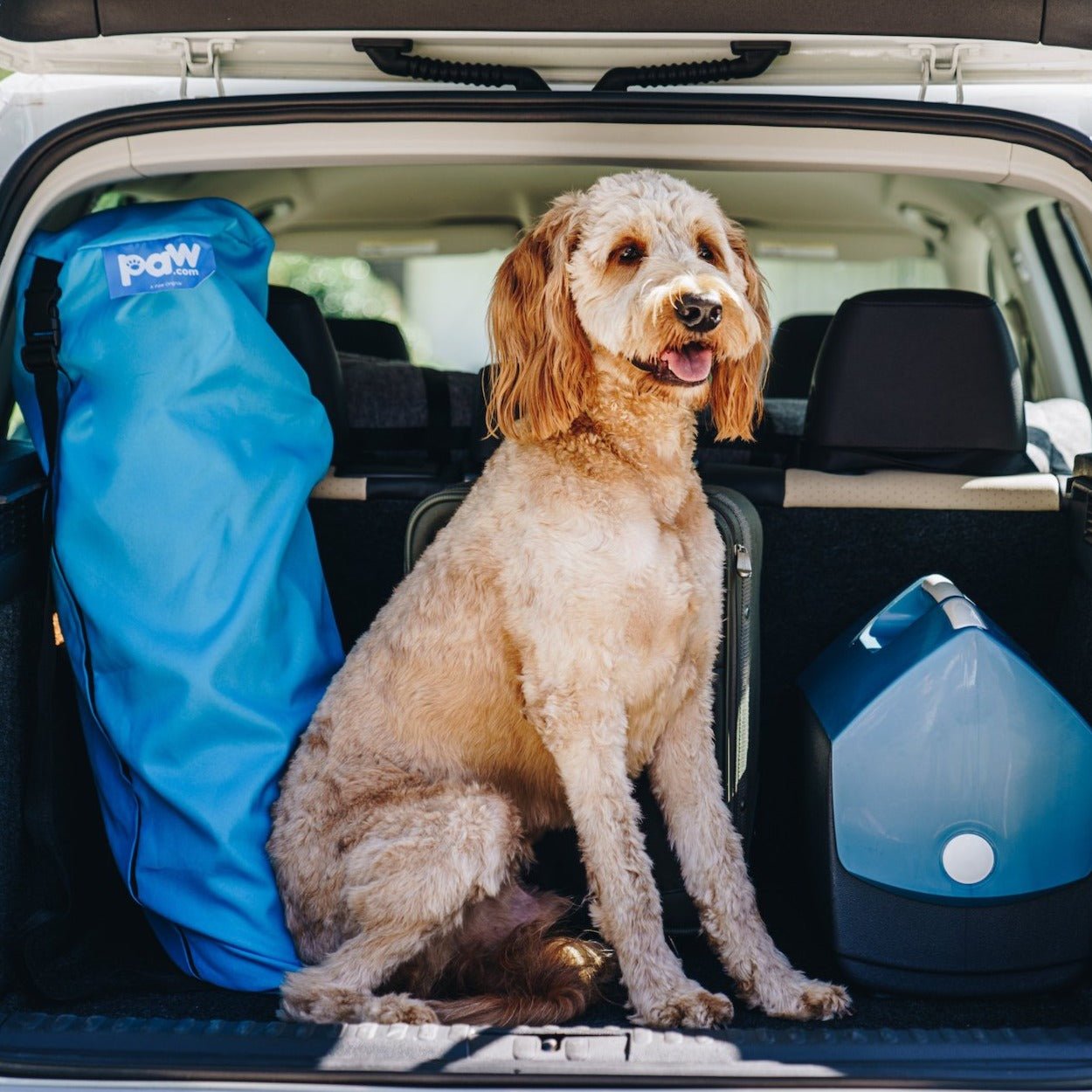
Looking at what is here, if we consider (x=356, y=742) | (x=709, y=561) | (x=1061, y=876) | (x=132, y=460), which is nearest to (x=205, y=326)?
(x=132, y=460)

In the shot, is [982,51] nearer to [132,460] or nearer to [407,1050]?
[132,460]

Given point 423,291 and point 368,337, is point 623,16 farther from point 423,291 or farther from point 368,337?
point 423,291

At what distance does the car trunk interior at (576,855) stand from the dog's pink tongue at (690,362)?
0.48 m

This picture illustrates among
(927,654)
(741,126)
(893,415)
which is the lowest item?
(927,654)

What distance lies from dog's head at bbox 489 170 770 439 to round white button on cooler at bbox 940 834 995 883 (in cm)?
92

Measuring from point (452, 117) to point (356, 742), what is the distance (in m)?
1.23

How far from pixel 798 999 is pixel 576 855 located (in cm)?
62

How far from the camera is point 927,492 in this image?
2.60 meters

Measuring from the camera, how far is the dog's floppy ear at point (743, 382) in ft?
7.95

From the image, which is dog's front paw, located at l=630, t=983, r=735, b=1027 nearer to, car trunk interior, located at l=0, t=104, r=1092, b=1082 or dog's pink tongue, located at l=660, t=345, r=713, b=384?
car trunk interior, located at l=0, t=104, r=1092, b=1082

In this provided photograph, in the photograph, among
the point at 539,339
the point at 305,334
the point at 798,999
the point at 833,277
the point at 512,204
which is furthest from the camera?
the point at 833,277

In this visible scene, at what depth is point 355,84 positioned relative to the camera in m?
2.35

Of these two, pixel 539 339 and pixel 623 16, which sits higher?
pixel 623 16

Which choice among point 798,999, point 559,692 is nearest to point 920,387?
point 559,692
